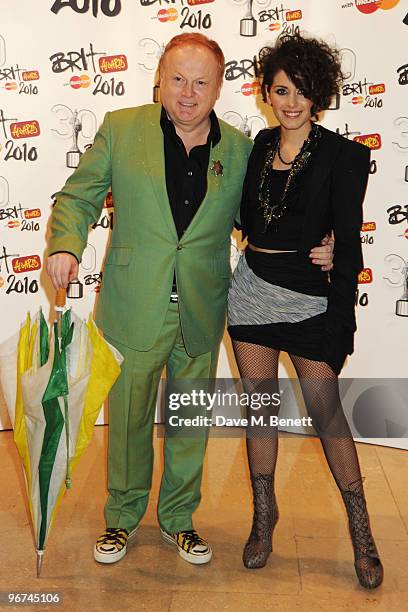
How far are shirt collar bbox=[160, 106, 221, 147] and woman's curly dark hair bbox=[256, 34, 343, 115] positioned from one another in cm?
25

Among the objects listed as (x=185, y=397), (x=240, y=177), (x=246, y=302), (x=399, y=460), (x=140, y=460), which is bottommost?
(x=399, y=460)

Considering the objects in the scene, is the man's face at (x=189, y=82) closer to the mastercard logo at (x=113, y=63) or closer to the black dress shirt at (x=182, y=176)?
the black dress shirt at (x=182, y=176)

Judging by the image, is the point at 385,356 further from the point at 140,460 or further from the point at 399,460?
the point at 140,460

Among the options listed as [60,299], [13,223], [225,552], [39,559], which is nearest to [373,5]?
[13,223]

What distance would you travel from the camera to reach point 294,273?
2.42 m

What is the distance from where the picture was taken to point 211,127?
253cm

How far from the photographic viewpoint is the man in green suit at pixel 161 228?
242cm

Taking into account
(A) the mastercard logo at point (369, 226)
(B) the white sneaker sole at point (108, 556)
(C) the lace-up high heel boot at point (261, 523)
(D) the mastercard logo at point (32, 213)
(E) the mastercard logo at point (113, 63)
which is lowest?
(B) the white sneaker sole at point (108, 556)

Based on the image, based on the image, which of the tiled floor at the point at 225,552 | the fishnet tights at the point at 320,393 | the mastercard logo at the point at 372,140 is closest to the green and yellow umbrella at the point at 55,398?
the tiled floor at the point at 225,552

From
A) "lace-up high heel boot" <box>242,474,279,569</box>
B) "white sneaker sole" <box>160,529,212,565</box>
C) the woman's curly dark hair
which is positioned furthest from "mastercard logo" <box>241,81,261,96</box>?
Result: "white sneaker sole" <box>160,529,212,565</box>

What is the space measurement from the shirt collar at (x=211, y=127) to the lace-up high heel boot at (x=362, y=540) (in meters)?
1.17

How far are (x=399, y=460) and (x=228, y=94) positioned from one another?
1.91 metres

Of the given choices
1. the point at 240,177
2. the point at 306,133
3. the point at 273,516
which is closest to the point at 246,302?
the point at 240,177

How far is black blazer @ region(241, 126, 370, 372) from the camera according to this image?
231 cm
